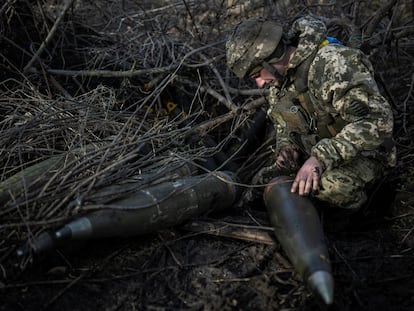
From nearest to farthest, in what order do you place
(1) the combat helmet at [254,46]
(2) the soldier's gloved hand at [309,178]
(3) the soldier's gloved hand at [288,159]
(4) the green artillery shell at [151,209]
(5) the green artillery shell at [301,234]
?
1. (5) the green artillery shell at [301,234]
2. (4) the green artillery shell at [151,209]
3. (2) the soldier's gloved hand at [309,178]
4. (1) the combat helmet at [254,46]
5. (3) the soldier's gloved hand at [288,159]

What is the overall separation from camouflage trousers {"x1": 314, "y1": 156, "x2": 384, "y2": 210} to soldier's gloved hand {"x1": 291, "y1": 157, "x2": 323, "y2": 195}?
24 cm

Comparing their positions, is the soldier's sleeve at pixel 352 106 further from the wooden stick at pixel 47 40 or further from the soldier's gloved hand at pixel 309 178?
the wooden stick at pixel 47 40

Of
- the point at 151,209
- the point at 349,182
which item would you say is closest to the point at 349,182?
the point at 349,182

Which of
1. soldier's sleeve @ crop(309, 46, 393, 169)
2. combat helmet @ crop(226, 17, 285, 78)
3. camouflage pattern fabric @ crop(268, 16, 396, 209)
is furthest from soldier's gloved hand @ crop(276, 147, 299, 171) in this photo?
combat helmet @ crop(226, 17, 285, 78)

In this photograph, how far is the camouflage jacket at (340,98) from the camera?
3.13m

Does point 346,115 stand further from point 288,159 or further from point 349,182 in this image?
point 288,159

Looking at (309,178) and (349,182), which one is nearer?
(309,178)

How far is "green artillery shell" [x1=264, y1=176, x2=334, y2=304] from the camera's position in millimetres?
2591

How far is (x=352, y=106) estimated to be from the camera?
3.12 meters

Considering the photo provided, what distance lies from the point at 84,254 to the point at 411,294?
191cm

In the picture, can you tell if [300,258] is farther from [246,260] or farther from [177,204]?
[177,204]

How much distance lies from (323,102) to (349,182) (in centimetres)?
58

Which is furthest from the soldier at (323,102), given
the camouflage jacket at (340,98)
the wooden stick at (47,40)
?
the wooden stick at (47,40)

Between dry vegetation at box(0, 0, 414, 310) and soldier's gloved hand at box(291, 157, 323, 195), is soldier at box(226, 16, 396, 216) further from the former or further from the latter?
dry vegetation at box(0, 0, 414, 310)
